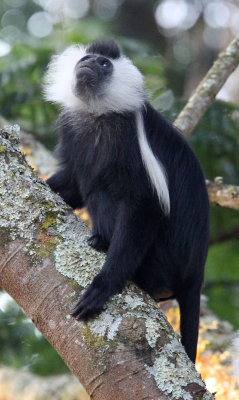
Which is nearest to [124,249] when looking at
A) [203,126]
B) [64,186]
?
[64,186]

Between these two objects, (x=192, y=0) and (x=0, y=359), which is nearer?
(x=0, y=359)

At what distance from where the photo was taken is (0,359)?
13.6 feet

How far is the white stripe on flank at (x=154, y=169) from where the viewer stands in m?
2.37

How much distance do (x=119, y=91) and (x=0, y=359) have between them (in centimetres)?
244

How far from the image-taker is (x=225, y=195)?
10.8 ft

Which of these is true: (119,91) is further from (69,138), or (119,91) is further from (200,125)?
(200,125)

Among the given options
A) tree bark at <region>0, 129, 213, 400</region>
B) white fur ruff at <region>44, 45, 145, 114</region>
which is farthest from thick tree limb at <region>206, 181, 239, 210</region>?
tree bark at <region>0, 129, 213, 400</region>

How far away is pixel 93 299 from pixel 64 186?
1.17 meters

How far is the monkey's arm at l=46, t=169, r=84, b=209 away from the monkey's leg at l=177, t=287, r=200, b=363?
2.37ft

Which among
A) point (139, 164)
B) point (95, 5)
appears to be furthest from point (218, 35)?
point (139, 164)

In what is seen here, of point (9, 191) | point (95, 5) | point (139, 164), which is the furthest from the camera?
point (95, 5)

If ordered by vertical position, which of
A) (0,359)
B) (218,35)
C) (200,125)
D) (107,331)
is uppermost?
(107,331)

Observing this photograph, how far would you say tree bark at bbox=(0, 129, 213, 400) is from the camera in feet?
5.07

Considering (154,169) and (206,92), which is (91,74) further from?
(206,92)
